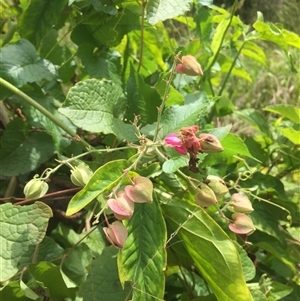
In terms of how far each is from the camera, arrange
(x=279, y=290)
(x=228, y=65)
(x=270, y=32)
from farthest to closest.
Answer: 1. (x=228, y=65)
2. (x=270, y=32)
3. (x=279, y=290)

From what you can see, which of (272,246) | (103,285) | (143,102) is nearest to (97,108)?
(143,102)

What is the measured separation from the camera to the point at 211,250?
0.45 m

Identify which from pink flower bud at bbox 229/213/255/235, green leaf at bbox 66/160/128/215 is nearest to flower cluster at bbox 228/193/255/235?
pink flower bud at bbox 229/213/255/235

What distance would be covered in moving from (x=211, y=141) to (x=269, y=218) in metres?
0.26

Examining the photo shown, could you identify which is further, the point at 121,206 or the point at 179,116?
the point at 179,116

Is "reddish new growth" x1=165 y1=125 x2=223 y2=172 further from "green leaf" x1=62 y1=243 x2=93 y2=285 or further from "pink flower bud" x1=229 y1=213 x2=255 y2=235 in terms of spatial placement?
"green leaf" x1=62 y1=243 x2=93 y2=285

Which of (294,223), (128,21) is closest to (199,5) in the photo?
(128,21)

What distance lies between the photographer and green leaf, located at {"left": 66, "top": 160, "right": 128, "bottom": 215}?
0.41 meters

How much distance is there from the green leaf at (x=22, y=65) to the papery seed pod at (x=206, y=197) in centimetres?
27

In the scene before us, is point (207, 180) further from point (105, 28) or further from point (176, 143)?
point (105, 28)

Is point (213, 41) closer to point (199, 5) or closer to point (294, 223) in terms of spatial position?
point (199, 5)

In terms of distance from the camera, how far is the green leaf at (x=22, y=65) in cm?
60

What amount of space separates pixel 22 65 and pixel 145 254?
289mm

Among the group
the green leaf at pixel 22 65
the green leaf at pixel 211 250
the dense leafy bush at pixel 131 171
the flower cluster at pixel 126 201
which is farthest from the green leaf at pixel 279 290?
the green leaf at pixel 22 65
